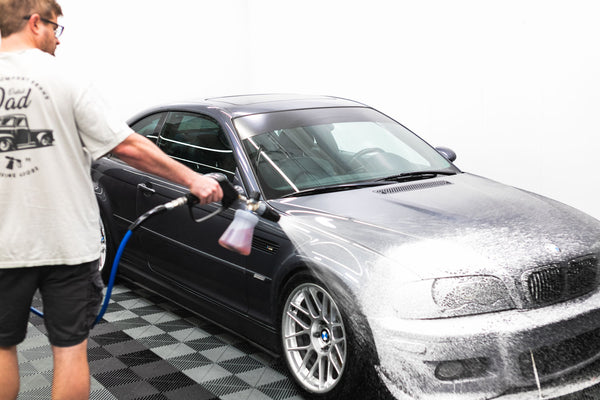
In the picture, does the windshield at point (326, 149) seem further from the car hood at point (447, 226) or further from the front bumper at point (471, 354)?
the front bumper at point (471, 354)

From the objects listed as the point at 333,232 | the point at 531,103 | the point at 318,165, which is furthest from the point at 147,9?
the point at 333,232

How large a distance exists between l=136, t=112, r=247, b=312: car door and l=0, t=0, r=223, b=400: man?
1332 mm

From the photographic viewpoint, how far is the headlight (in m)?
2.85

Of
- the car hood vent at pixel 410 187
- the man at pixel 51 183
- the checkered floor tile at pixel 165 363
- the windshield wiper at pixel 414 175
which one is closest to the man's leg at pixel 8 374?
the man at pixel 51 183

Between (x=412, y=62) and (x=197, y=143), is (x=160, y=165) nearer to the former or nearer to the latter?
(x=197, y=143)

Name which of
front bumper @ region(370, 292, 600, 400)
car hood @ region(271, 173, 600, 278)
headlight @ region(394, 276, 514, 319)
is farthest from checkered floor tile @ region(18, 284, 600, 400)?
car hood @ region(271, 173, 600, 278)

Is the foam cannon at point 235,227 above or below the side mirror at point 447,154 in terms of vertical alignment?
above

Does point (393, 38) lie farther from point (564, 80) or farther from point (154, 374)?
point (154, 374)

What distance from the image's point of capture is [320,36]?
29.1 ft

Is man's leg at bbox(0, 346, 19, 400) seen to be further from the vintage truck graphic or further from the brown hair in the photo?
the brown hair

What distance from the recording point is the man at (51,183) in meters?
2.28

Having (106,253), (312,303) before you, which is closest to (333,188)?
(312,303)

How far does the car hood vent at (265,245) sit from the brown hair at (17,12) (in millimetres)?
1566

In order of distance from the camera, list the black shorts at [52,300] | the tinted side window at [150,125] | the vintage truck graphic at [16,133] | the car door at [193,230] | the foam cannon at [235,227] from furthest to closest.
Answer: the tinted side window at [150,125] < the car door at [193,230] < the foam cannon at [235,227] < the black shorts at [52,300] < the vintage truck graphic at [16,133]
